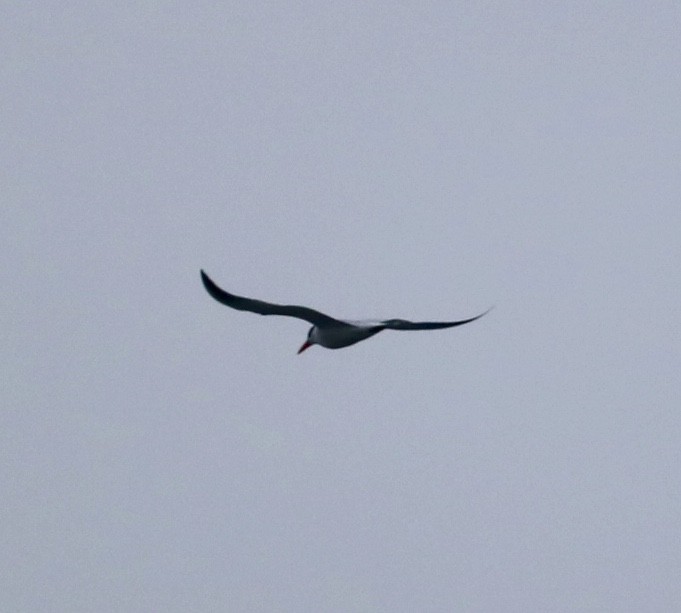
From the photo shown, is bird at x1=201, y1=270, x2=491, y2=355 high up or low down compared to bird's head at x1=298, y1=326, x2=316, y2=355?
down

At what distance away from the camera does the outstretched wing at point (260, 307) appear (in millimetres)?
21297

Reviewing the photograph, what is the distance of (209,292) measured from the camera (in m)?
21.3

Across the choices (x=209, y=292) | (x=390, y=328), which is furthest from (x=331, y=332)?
(x=209, y=292)

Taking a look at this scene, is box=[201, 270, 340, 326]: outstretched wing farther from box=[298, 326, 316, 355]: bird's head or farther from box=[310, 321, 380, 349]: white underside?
box=[298, 326, 316, 355]: bird's head

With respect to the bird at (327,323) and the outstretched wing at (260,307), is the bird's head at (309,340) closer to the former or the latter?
the bird at (327,323)

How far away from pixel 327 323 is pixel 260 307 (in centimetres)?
160

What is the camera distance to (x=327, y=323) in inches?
920

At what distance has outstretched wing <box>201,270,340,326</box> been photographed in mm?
21297

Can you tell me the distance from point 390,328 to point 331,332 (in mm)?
1184

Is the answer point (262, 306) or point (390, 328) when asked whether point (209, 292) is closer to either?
point (262, 306)

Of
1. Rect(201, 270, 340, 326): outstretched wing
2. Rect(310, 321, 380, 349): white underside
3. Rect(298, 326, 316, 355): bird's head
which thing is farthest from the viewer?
Rect(298, 326, 316, 355): bird's head

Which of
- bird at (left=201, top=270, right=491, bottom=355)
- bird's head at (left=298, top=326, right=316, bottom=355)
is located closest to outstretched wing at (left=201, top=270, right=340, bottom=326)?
bird at (left=201, top=270, right=491, bottom=355)

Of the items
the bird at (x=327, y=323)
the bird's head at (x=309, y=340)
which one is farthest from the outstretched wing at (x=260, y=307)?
the bird's head at (x=309, y=340)

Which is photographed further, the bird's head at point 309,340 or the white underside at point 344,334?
the bird's head at point 309,340
